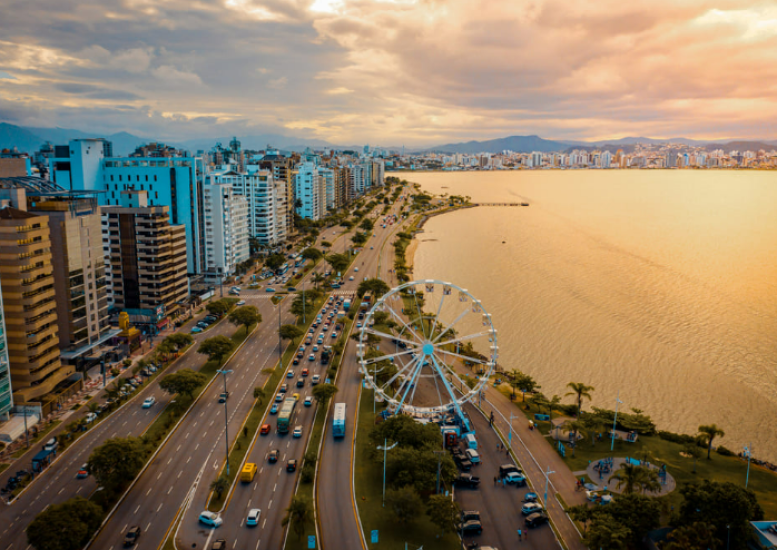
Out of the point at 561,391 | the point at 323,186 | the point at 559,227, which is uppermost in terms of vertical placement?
the point at 323,186

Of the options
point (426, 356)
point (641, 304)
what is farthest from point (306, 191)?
point (426, 356)

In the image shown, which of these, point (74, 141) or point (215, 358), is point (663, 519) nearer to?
point (215, 358)

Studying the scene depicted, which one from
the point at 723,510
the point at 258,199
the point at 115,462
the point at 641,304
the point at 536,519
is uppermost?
the point at 258,199

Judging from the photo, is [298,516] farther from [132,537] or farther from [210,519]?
[132,537]

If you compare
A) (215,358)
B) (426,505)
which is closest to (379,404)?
(426,505)

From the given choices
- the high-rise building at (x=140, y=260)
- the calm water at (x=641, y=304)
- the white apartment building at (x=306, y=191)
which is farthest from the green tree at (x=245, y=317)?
the white apartment building at (x=306, y=191)

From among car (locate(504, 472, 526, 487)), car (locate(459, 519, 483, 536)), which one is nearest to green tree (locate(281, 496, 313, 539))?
car (locate(459, 519, 483, 536))

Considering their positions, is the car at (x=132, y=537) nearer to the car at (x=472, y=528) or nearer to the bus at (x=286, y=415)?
the bus at (x=286, y=415)
